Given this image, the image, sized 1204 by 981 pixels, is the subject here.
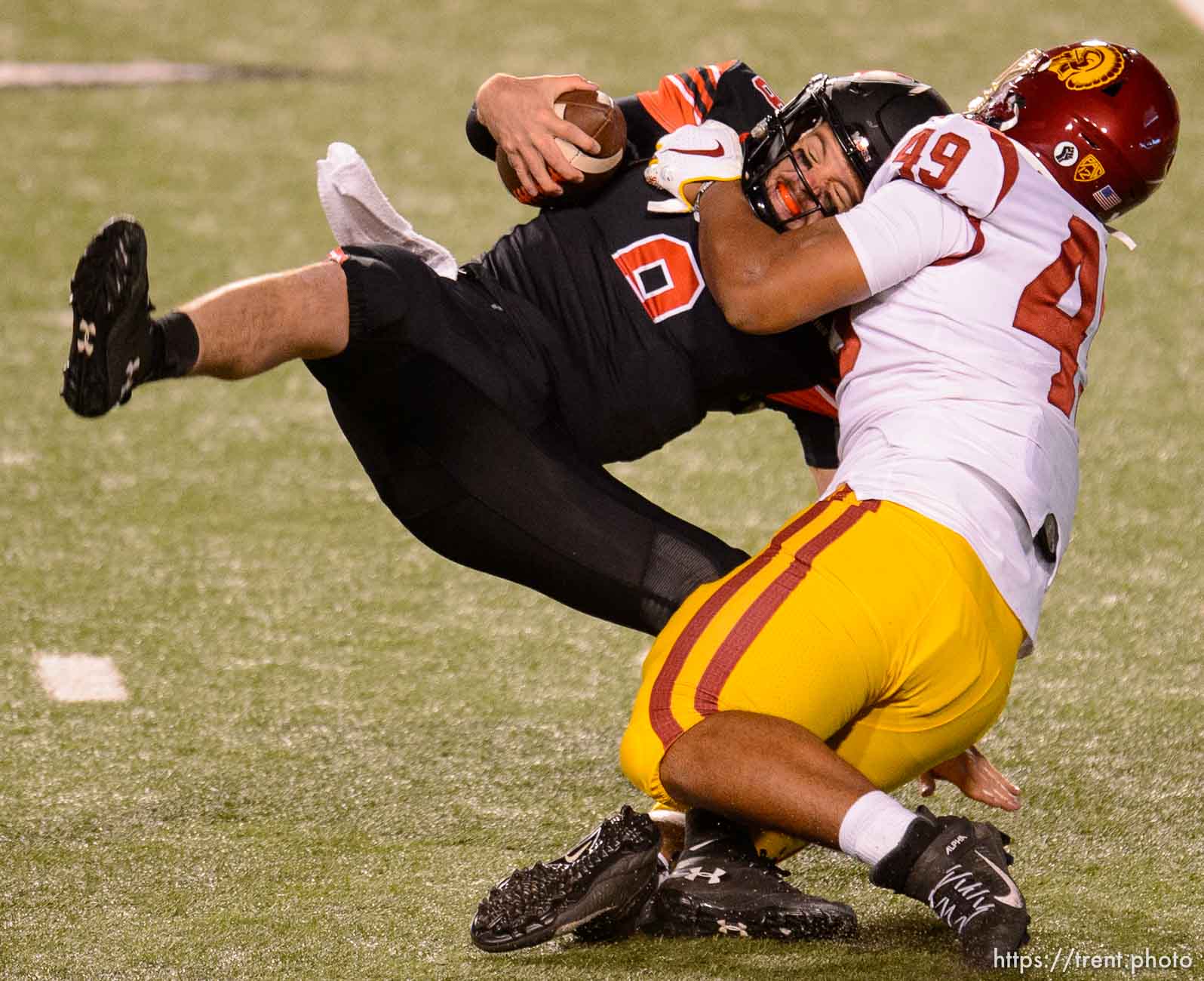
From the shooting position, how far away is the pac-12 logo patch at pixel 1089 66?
8.71 feet

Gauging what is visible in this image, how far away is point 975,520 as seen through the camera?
241 centimetres

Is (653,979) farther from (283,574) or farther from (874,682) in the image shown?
(283,574)

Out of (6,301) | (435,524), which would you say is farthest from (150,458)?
(435,524)

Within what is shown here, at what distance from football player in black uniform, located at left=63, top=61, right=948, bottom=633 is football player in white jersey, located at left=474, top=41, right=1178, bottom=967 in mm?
130

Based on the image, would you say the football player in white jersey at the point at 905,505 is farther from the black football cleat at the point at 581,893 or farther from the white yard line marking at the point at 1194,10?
the white yard line marking at the point at 1194,10

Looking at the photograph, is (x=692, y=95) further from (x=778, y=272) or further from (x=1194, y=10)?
(x=1194, y=10)

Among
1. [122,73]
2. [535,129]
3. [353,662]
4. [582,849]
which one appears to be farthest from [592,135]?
[122,73]

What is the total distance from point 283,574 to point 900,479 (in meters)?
2.03

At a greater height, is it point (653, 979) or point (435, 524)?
point (435, 524)

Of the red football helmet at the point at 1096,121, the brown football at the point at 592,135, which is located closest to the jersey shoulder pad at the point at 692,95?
the brown football at the point at 592,135

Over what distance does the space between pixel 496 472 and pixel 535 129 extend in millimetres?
545

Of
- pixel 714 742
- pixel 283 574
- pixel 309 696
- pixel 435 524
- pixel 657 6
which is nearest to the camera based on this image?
pixel 714 742

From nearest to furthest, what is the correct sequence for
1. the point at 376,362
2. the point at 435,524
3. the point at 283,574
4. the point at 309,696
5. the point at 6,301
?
the point at 376,362
the point at 435,524
the point at 309,696
the point at 283,574
the point at 6,301

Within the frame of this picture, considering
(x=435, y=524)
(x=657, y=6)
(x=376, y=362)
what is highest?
(x=657, y=6)
